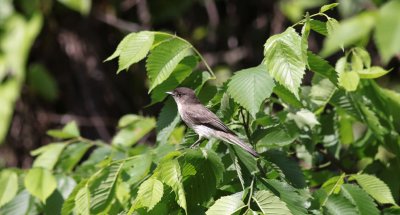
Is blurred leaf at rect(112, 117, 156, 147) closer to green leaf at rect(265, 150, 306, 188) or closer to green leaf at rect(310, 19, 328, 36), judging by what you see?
green leaf at rect(265, 150, 306, 188)

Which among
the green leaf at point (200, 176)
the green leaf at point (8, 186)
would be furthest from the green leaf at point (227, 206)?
the green leaf at point (8, 186)

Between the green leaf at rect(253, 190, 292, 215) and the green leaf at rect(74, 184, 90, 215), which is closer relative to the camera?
the green leaf at rect(253, 190, 292, 215)

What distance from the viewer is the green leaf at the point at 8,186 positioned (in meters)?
2.99

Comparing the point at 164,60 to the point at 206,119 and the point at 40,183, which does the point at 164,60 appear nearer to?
the point at 206,119

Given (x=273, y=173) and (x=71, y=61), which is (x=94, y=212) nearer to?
(x=273, y=173)

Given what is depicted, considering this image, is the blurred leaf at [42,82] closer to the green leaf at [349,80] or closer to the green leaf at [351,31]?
the green leaf at [349,80]

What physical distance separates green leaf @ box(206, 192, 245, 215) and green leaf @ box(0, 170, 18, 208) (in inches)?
48.7

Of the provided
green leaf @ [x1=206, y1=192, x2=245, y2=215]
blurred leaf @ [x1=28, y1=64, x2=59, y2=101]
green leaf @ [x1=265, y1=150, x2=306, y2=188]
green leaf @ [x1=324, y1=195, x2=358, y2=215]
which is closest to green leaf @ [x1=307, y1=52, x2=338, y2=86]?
green leaf @ [x1=265, y1=150, x2=306, y2=188]

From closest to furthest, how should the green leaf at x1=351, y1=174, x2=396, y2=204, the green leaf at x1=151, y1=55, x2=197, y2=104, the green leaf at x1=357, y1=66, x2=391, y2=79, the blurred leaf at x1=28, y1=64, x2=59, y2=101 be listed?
the green leaf at x1=351, y1=174, x2=396, y2=204
the green leaf at x1=151, y1=55, x2=197, y2=104
the green leaf at x1=357, y1=66, x2=391, y2=79
the blurred leaf at x1=28, y1=64, x2=59, y2=101

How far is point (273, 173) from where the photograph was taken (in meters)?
2.51

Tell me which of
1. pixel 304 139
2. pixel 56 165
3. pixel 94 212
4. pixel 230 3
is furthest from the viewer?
pixel 230 3

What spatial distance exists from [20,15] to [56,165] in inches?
95.4

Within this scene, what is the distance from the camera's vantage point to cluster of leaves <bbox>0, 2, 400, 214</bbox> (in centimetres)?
223

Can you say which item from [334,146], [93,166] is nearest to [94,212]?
[93,166]
